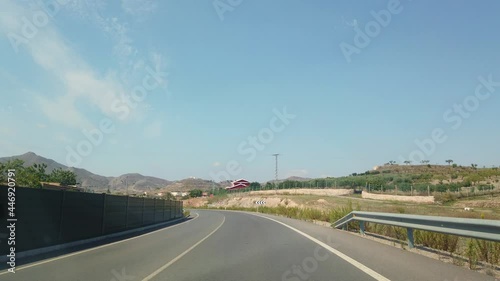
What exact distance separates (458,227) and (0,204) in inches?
479

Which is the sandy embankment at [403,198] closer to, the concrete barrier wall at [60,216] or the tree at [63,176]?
the concrete barrier wall at [60,216]

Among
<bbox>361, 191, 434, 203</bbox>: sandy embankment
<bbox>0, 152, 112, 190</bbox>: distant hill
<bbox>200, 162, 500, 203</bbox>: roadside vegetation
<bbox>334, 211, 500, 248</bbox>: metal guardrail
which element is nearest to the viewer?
<bbox>334, 211, 500, 248</bbox>: metal guardrail

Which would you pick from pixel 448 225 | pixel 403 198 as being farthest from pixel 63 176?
pixel 448 225

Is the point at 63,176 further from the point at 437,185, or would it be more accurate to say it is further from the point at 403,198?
the point at 437,185

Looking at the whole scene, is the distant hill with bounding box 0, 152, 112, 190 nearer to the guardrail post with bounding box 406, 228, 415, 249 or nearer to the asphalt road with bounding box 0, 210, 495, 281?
the asphalt road with bounding box 0, 210, 495, 281

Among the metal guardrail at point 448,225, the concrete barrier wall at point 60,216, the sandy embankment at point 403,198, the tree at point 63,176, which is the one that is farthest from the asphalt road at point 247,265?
the tree at point 63,176

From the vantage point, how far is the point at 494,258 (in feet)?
34.5

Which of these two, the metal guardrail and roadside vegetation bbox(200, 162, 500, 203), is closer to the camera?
the metal guardrail

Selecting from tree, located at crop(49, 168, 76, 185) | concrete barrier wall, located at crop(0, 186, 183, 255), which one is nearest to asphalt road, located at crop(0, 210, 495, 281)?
concrete barrier wall, located at crop(0, 186, 183, 255)

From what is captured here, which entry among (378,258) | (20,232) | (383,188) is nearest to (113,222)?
(20,232)

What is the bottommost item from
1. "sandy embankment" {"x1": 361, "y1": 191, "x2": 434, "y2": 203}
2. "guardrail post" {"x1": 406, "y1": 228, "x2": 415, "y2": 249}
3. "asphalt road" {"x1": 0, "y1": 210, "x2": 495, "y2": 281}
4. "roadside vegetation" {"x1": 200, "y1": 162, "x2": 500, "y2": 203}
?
"asphalt road" {"x1": 0, "y1": 210, "x2": 495, "y2": 281}

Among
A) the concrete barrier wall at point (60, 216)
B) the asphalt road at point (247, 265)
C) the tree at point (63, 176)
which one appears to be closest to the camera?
the asphalt road at point (247, 265)

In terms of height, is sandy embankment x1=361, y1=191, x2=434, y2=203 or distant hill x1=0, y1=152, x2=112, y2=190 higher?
distant hill x1=0, y1=152, x2=112, y2=190

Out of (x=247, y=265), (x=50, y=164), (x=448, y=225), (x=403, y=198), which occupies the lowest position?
(x=247, y=265)
